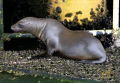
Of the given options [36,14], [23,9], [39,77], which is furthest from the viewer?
[23,9]

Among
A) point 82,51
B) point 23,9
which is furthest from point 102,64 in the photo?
point 23,9

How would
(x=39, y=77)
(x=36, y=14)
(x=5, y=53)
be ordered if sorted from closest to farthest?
(x=39, y=77) < (x=5, y=53) < (x=36, y=14)

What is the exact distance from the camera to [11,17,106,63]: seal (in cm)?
322

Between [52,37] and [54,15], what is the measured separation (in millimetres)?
765

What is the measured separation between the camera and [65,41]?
334 cm

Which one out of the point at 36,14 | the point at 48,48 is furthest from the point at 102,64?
the point at 36,14

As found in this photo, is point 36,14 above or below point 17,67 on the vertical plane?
above

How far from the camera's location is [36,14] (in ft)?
14.4

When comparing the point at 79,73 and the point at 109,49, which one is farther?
the point at 109,49

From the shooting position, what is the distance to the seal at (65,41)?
10.6ft

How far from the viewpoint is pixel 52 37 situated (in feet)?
11.1

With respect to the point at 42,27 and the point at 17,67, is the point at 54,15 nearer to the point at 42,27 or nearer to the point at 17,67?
the point at 42,27

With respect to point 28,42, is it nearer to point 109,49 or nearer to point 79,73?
point 109,49

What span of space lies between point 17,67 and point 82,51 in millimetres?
735
